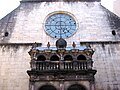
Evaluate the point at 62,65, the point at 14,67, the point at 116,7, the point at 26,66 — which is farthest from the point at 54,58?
the point at 116,7

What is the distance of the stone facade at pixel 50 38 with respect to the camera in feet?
71.9

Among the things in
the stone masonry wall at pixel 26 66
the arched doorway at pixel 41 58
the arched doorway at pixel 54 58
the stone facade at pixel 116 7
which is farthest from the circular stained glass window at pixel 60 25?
the stone facade at pixel 116 7

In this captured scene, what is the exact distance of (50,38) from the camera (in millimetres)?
24188

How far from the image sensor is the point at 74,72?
1923cm

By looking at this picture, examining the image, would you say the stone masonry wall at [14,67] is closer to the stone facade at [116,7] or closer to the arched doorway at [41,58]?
the arched doorway at [41,58]

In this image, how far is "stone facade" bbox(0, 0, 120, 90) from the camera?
21.9 metres

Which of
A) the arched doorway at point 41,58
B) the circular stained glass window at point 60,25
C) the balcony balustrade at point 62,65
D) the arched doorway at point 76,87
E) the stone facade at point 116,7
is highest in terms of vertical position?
the stone facade at point 116,7

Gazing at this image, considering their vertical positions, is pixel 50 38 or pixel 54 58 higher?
pixel 50 38

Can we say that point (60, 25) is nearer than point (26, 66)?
No

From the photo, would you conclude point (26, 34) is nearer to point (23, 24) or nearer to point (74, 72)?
point (23, 24)

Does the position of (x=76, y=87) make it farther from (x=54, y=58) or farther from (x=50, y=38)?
(x=50, y=38)

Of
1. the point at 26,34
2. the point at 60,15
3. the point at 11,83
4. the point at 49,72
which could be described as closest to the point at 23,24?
the point at 26,34

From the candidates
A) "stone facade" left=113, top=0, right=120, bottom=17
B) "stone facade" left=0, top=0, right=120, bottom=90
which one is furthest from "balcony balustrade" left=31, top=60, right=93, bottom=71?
"stone facade" left=113, top=0, right=120, bottom=17

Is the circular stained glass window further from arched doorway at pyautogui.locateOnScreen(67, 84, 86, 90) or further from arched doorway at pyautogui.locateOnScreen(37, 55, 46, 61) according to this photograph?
arched doorway at pyautogui.locateOnScreen(67, 84, 86, 90)
